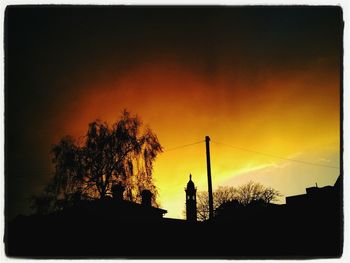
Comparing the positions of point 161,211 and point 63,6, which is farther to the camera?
point 161,211

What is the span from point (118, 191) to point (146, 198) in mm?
1410

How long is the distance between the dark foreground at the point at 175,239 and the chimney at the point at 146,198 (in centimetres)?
517

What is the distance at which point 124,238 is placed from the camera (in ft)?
28.1

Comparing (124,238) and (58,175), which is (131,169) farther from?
(124,238)

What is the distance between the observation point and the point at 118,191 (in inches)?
718

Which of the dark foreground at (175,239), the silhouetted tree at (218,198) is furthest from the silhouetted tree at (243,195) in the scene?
the dark foreground at (175,239)

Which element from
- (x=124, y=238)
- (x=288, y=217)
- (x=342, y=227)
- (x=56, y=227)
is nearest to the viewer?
(x=342, y=227)

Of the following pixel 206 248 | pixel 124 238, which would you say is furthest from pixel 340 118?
pixel 124 238

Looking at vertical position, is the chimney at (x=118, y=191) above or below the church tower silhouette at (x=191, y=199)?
above

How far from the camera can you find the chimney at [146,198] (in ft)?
58.5

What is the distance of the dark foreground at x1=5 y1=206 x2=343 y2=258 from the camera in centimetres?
536

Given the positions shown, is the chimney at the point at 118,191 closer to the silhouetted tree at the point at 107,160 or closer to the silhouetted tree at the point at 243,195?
the silhouetted tree at the point at 107,160

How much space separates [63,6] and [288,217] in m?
10.2

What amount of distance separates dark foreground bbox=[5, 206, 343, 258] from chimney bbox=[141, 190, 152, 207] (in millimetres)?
5169
